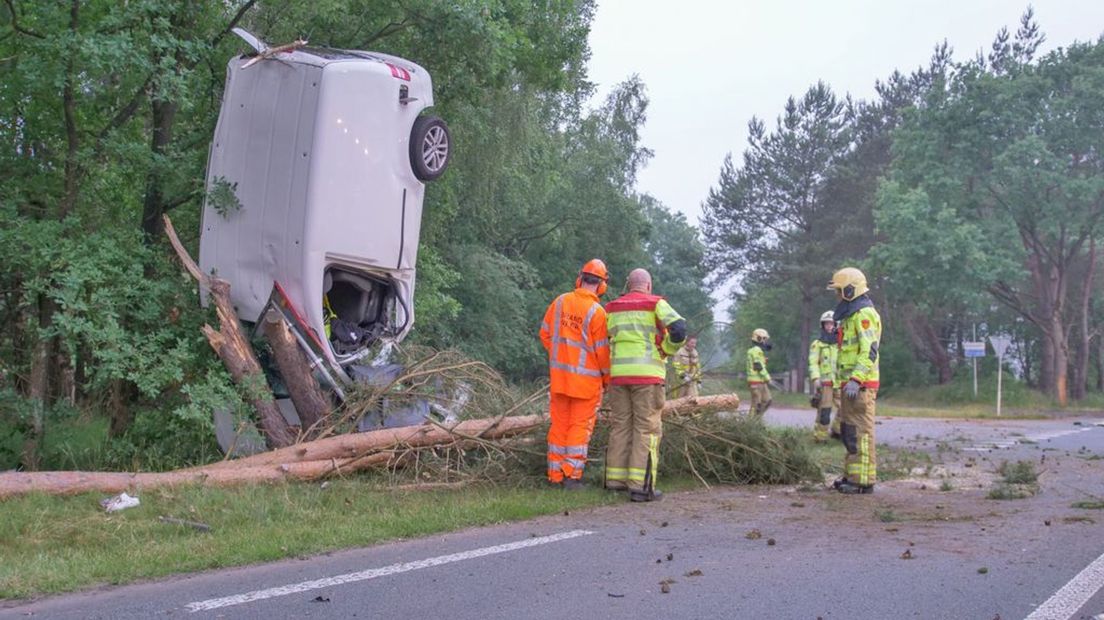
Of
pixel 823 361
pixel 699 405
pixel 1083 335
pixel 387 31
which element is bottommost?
pixel 699 405

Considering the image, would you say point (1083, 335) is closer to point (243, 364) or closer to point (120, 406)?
point (243, 364)

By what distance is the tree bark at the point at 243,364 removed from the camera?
328 inches

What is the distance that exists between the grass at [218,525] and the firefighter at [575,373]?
361 millimetres

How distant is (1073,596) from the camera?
4910 millimetres

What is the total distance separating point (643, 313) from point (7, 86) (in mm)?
5878

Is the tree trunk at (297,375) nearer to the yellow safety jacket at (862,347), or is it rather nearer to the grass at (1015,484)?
the yellow safety jacket at (862,347)

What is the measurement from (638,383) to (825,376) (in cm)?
757

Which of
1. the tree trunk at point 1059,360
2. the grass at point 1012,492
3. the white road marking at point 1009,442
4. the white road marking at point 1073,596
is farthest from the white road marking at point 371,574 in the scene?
the tree trunk at point 1059,360

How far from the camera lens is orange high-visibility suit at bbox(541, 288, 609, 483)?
319 inches

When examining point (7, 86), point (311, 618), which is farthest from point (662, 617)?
point (7, 86)

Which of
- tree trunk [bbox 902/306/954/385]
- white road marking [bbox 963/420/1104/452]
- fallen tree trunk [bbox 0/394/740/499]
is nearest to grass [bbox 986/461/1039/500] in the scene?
fallen tree trunk [bbox 0/394/740/499]

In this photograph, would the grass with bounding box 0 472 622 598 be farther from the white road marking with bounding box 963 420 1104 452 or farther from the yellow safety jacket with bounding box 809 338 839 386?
the white road marking with bounding box 963 420 1104 452

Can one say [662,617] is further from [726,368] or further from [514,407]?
[726,368]

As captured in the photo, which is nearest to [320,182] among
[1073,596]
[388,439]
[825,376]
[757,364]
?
[388,439]
